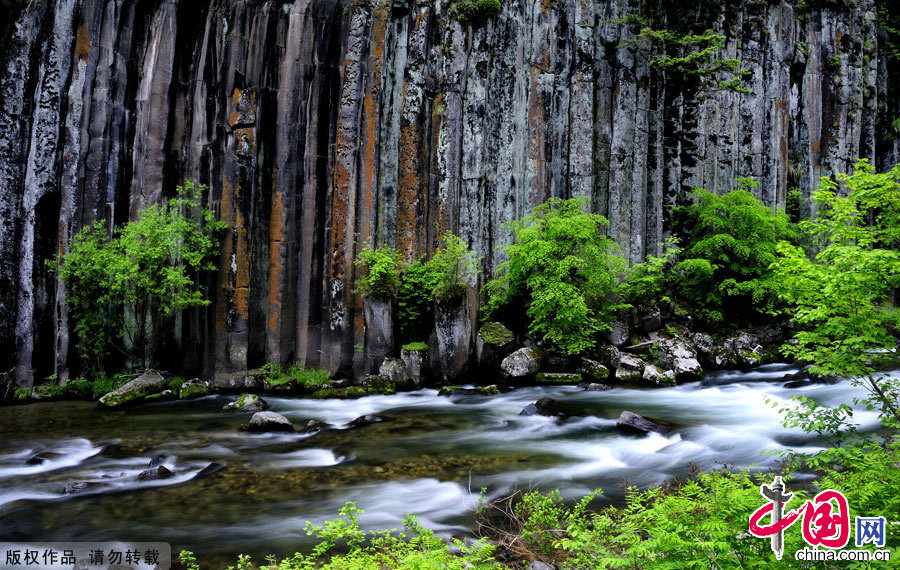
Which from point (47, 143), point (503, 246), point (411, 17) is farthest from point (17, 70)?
point (503, 246)

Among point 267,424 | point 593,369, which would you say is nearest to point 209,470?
point 267,424

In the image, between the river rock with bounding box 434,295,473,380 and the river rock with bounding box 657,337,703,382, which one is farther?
the river rock with bounding box 434,295,473,380

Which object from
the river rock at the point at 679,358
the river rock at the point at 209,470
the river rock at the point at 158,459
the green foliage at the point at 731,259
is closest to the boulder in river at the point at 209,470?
the river rock at the point at 209,470

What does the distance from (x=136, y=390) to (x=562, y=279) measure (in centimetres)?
1279

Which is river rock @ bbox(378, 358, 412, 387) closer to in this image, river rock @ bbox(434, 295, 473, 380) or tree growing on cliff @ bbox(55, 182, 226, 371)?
river rock @ bbox(434, 295, 473, 380)

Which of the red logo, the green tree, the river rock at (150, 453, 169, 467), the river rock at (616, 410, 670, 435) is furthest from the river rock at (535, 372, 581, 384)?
the red logo

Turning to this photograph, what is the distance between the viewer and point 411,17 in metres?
18.1

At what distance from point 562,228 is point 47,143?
15572 mm

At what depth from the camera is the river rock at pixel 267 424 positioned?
1130cm

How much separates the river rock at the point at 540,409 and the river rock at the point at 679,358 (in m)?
5.15

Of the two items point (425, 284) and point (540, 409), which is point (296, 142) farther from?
point (540, 409)

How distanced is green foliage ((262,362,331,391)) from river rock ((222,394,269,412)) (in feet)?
6.39

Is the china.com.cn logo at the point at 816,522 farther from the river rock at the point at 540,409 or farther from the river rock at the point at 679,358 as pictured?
the river rock at the point at 679,358

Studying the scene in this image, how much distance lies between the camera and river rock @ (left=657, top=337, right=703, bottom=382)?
51.0ft
